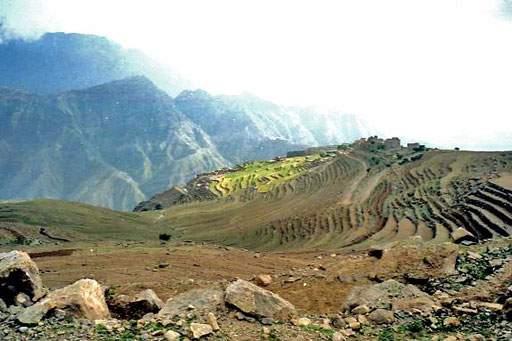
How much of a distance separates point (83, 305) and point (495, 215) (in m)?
28.5

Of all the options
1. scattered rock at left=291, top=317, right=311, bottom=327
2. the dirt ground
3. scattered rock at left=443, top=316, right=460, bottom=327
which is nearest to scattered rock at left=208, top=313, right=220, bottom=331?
scattered rock at left=291, top=317, right=311, bottom=327

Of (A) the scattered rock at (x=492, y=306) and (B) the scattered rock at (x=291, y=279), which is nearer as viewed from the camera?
(A) the scattered rock at (x=492, y=306)

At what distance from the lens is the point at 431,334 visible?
8.30 m

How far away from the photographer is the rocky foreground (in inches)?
312

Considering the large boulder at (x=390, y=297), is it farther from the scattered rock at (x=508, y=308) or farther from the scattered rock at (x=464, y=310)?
the scattered rock at (x=508, y=308)

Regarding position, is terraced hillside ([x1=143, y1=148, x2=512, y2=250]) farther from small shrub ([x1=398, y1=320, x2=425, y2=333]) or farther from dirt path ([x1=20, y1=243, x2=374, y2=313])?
small shrub ([x1=398, y1=320, x2=425, y2=333])

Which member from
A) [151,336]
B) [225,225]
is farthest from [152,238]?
[151,336]

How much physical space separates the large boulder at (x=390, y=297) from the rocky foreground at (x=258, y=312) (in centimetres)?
3

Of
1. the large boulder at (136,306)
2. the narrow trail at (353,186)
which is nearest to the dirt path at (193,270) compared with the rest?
the large boulder at (136,306)

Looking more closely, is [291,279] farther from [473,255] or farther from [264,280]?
[473,255]

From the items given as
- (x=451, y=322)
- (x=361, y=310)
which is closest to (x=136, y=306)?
(x=361, y=310)

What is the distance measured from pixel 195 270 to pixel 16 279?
33.9ft

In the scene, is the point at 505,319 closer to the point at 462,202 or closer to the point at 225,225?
the point at 462,202

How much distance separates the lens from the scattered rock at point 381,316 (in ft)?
30.2
